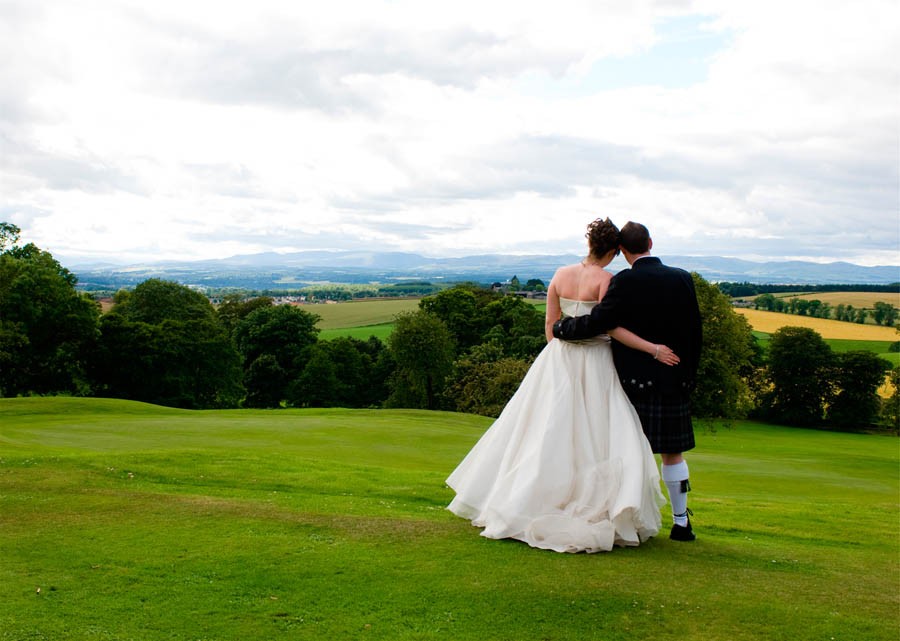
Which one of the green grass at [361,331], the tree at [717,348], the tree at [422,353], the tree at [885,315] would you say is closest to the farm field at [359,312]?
the green grass at [361,331]

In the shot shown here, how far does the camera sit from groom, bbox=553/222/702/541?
7.86 meters

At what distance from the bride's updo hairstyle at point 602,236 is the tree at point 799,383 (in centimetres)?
6821

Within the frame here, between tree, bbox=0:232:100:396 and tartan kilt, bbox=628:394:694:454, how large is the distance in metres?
46.3

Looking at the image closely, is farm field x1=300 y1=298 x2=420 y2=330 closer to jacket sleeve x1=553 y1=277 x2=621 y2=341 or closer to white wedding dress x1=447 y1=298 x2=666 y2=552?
white wedding dress x1=447 y1=298 x2=666 y2=552

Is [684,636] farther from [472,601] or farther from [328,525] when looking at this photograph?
[328,525]

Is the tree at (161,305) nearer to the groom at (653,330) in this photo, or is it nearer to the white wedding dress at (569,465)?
the white wedding dress at (569,465)

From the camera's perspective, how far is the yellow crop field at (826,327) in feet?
278

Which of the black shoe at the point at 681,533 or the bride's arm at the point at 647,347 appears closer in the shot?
the bride's arm at the point at 647,347

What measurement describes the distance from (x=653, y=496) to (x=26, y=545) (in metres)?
6.68

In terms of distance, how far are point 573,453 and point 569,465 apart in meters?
0.17

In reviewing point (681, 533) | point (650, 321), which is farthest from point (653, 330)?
point (681, 533)

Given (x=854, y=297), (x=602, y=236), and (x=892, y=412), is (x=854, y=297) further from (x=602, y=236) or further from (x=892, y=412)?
(x=602, y=236)

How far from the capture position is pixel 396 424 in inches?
1131

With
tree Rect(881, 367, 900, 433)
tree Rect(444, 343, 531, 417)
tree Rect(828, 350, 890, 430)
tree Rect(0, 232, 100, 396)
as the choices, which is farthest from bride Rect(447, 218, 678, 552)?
tree Rect(828, 350, 890, 430)
